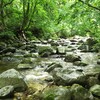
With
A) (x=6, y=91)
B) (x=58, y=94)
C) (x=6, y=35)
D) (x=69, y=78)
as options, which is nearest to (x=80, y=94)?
(x=58, y=94)

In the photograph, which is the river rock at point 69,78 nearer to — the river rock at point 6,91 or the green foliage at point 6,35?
the river rock at point 6,91

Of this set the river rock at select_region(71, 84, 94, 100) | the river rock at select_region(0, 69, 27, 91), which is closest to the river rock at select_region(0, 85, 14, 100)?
the river rock at select_region(0, 69, 27, 91)

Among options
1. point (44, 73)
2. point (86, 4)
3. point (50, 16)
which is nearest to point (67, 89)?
point (44, 73)

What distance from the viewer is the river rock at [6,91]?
4.07 meters

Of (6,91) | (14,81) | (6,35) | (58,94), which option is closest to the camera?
(58,94)

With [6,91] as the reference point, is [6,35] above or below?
below

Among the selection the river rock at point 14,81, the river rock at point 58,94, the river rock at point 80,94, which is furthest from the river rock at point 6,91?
the river rock at point 80,94

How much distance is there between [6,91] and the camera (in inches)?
166

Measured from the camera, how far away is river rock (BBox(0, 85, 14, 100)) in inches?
160

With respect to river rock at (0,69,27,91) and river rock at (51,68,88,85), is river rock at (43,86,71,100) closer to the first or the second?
river rock at (51,68,88,85)

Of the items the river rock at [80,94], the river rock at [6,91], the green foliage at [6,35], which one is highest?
the river rock at [80,94]

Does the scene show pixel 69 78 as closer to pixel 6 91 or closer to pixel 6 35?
pixel 6 91

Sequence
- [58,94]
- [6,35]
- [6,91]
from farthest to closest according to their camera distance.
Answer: [6,35], [6,91], [58,94]

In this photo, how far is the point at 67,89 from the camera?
403cm
